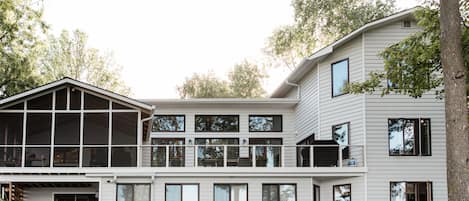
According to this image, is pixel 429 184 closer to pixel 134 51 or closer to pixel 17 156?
pixel 17 156

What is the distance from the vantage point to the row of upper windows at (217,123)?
25.2 metres

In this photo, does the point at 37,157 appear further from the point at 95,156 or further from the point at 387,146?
the point at 387,146

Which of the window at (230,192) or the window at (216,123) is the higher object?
the window at (216,123)

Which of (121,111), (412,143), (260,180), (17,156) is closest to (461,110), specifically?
(412,143)

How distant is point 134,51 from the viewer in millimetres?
41812

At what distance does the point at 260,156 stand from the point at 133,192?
13.5ft

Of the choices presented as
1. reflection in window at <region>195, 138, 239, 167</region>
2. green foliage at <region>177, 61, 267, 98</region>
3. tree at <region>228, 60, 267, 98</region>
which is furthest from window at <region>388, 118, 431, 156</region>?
tree at <region>228, 60, 267, 98</region>

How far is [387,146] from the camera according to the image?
19031 millimetres

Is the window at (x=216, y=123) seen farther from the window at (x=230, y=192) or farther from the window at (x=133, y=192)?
the window at (x=133, y=192)

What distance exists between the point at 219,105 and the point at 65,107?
685 centimetres

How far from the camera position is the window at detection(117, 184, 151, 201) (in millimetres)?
19688

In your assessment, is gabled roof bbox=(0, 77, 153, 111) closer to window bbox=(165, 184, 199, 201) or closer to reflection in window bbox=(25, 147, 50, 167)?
reflection in window bbox=(25, 147, 50, 167)

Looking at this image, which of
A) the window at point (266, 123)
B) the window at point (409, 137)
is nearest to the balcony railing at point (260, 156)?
the window at point (409, 137)

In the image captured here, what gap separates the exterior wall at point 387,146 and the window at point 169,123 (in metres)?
8.75
